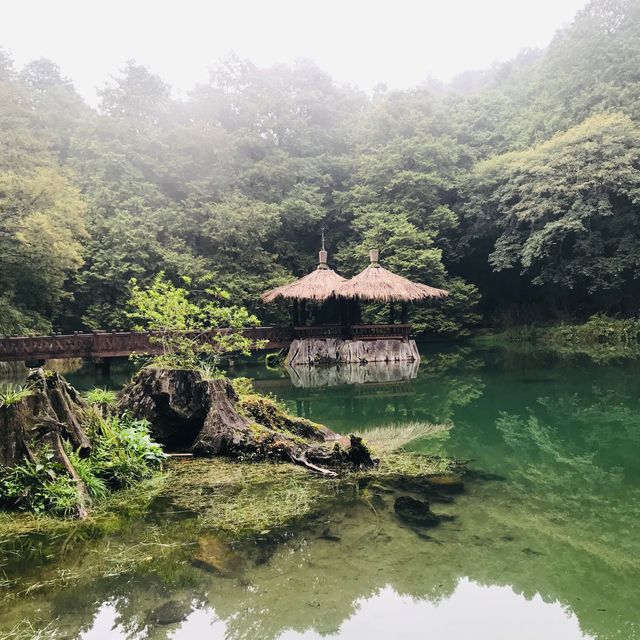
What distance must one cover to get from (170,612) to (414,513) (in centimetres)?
205

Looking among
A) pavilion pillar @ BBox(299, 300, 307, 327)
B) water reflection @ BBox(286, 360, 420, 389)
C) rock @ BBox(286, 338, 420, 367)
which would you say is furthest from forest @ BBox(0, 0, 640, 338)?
water reflection @ BBox(286, 360, 420, 389)

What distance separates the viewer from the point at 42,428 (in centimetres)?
443

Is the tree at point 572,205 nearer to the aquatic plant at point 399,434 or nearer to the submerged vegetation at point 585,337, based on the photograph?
the submerged vegetation at point 585,337

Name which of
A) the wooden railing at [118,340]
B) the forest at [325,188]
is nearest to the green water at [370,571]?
the wooden railing at [118,340]

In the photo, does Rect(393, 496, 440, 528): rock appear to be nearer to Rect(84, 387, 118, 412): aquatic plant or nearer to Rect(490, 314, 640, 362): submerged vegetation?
Rect(84, 387, 118, 412): aquatic plant

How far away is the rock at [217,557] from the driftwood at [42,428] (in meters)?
1.16

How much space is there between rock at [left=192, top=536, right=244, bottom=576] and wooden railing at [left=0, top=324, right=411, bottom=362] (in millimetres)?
8896

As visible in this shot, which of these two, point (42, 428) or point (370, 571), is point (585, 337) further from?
point (42, 428)

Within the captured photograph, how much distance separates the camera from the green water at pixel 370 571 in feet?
9.32

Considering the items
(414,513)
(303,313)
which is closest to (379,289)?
(303,313)

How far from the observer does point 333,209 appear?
Result: 73.3 ft

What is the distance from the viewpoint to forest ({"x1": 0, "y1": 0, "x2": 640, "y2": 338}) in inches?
669

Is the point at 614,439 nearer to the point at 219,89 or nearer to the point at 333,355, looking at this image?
the point at 333,355

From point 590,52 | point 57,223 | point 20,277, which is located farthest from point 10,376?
point 590,52
